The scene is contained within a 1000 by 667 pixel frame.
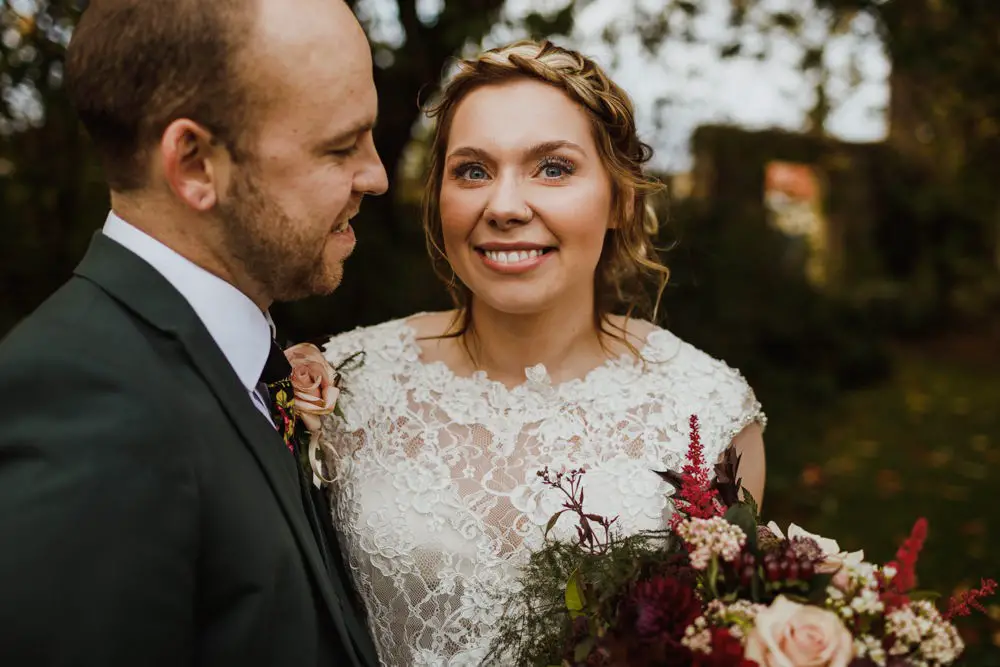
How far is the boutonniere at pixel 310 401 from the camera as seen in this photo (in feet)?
7.53

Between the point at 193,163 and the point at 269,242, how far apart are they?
201 mm

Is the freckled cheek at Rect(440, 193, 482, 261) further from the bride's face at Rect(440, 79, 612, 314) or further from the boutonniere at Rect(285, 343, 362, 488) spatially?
the boutonniere at Rect(285, 343, 362, 488)

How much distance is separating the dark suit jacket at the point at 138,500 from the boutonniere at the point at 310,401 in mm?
431

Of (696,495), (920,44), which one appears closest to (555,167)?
(696,495)

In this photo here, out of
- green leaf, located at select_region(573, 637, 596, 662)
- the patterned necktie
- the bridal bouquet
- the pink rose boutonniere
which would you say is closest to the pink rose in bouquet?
the bridal bouquet

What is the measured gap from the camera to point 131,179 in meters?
1.77

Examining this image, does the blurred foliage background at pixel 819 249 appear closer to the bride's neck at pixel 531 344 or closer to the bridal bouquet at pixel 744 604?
the bride's neck at pixel 531 344

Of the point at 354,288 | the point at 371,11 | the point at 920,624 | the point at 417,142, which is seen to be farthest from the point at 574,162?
the point at 417,142

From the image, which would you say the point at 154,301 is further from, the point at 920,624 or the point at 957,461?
the point at 957,461

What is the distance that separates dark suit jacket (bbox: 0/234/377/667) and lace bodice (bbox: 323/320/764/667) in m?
0.62

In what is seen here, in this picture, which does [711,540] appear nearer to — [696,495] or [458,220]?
[696,495]

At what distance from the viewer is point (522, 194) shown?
8.19ft

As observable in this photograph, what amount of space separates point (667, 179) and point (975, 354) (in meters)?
7.12

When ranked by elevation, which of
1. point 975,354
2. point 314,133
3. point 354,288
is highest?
point 314,133
